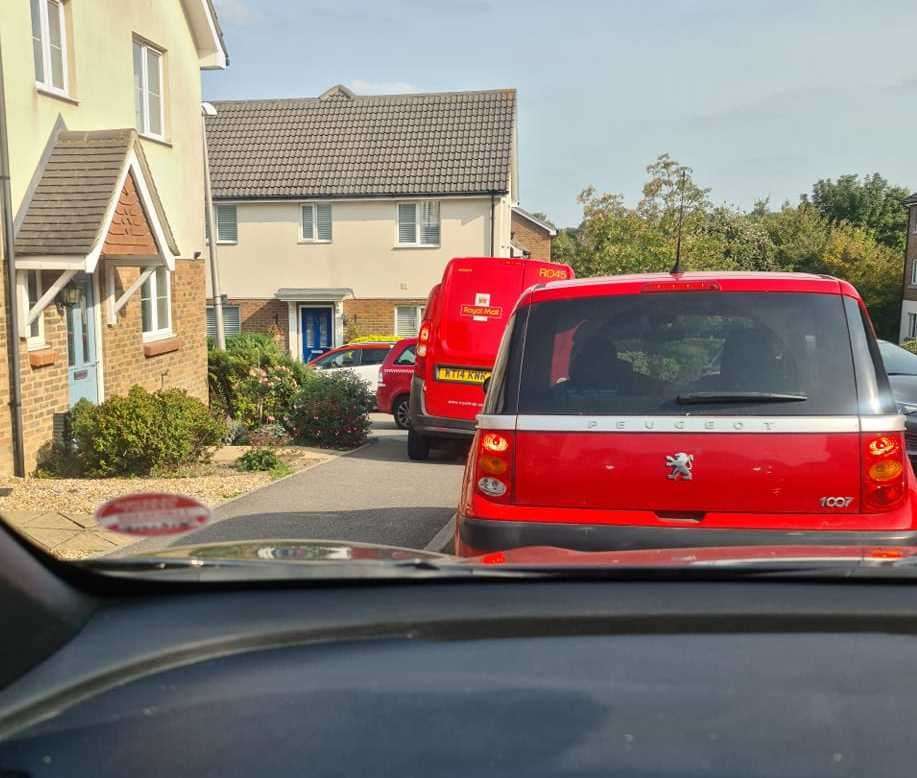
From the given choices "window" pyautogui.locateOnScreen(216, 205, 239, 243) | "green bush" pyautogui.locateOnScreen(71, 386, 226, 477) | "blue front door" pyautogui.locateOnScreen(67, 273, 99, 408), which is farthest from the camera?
"window" pyautogui.locateOnScreen(216, 205, 239, 243)

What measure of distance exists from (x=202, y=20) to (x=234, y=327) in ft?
60.3

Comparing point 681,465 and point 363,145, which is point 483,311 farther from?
point 363,145

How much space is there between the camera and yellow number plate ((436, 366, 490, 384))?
11.8 m

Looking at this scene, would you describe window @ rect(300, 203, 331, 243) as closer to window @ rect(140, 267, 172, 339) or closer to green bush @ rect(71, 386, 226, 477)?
window @ rect(140, 267, 172, 339)

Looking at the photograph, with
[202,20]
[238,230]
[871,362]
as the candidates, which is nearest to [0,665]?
[871,362]

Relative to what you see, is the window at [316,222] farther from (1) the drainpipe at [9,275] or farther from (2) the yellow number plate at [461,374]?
(1) the drainpipe at [9,275]

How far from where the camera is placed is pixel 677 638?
156cm

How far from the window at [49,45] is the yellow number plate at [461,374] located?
5409mm

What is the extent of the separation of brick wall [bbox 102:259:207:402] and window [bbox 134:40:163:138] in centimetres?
211

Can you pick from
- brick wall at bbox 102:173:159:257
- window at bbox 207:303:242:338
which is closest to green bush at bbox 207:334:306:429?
brick wall at bbox 102:173:159:257

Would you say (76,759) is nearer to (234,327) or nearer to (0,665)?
(0,665)

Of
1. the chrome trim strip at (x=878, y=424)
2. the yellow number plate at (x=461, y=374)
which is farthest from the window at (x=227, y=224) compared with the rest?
the chrome trim strip at (x=878, y=424)

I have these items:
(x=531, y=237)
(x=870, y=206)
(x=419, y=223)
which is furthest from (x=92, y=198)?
(x=870, y=206)

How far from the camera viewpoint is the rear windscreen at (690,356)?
4.09 meters
